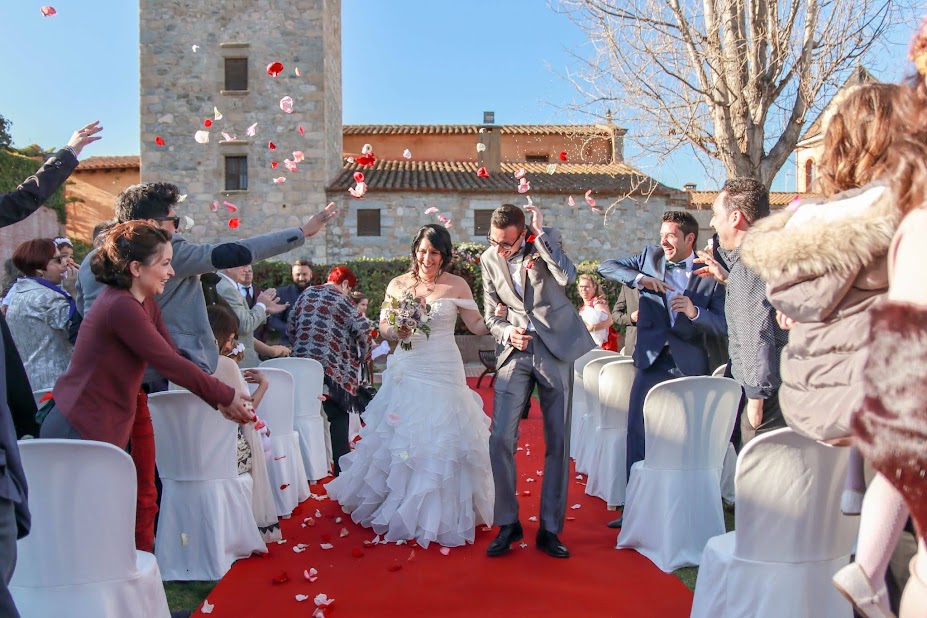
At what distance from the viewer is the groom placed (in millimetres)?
4832

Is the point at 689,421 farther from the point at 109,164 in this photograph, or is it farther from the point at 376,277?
the point at 109,164

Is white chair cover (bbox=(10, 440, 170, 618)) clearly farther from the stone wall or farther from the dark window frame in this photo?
the dark window frame

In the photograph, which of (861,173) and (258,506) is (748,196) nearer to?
(861,173)

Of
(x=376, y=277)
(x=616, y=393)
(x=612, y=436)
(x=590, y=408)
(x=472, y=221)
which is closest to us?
(x=612, y=436)

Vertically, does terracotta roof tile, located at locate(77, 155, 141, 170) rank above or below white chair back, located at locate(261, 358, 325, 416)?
above

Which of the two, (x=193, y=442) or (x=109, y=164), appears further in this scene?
(x=109, y=164)

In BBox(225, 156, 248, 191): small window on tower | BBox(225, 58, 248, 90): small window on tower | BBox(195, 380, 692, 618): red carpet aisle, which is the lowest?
BBox(195, 380, 692, 618): red carpet aisle

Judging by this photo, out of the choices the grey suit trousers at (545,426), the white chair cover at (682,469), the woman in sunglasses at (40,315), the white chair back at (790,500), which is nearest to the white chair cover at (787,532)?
the white chair back at (790,500)

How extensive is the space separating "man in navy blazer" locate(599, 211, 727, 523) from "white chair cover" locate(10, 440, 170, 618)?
11.1ft

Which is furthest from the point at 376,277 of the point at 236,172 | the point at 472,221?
the point at 236,172

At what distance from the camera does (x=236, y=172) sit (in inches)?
1085

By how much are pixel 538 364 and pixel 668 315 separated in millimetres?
1044

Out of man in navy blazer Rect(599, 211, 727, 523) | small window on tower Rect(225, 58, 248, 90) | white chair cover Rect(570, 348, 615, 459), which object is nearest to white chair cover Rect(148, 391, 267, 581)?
man in navy blazer Rect(599, 211, 727, 523)

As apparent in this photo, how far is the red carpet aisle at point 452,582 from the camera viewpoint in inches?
154
